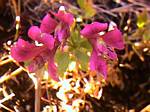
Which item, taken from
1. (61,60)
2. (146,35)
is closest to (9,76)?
(61,60)

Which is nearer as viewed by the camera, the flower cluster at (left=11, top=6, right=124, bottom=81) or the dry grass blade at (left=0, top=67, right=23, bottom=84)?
the flower cluster at (left=11, top=6, right=124, bottom=81)

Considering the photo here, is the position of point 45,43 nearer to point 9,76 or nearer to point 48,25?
point 48,25

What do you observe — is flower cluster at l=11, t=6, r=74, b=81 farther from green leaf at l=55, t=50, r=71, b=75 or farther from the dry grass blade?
the dry grass blade

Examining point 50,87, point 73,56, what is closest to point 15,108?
point 50,87

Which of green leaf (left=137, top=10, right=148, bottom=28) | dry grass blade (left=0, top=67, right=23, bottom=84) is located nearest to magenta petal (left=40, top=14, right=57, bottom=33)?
dry grass blade (left=0, top=67, right=23, bottom=84)

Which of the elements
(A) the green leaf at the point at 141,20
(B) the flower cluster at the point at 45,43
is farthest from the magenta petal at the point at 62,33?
(A) the green leaf at the point at 141,20

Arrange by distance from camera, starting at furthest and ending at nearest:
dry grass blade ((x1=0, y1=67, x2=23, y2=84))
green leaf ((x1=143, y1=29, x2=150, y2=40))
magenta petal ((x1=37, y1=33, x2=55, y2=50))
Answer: green leaf ((x1=143, y1=29, x2=150, y2=40)), dry grass blade ((x1=0, y1=67, x2=23, y2=84)), magenta petal ((x1=37, y1=33, x2=55, y2=50))

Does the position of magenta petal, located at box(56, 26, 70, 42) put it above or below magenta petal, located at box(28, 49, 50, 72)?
above

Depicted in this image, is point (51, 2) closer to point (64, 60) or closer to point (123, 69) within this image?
point (123, 69)
